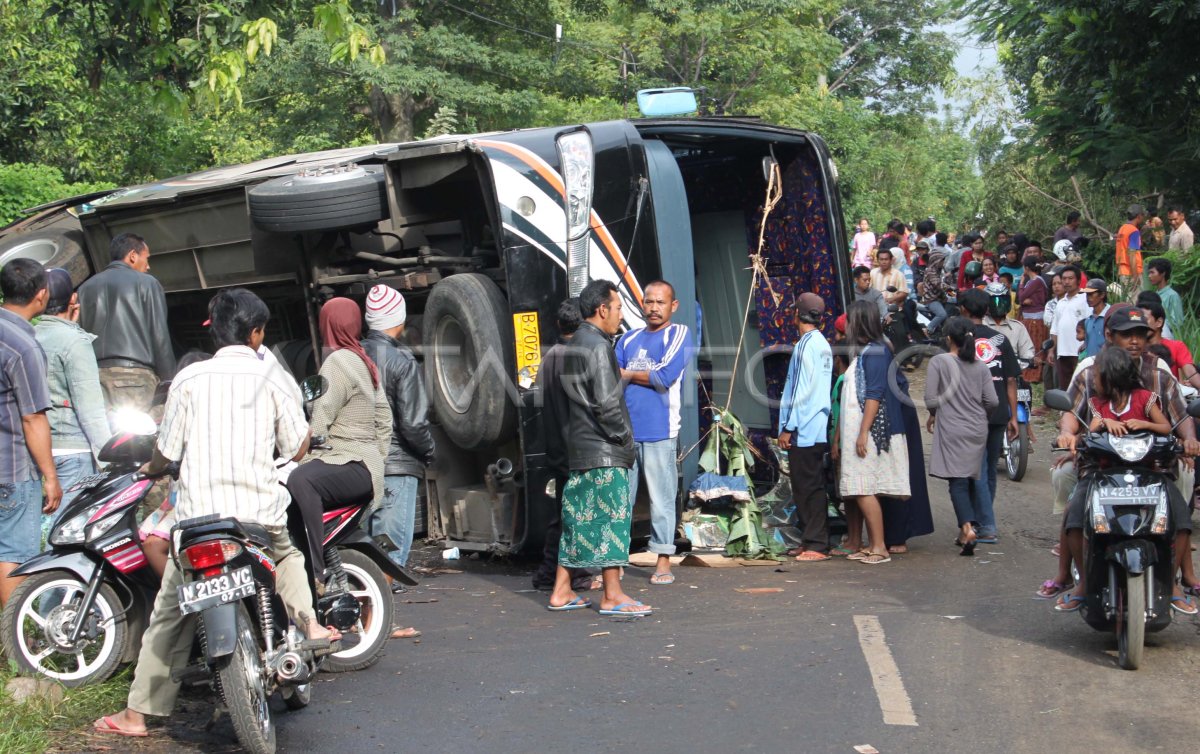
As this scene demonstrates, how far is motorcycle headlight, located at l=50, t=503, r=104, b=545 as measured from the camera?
557cm

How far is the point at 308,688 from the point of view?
549cm

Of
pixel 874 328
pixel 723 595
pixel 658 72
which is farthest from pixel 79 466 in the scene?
pixel 658 72

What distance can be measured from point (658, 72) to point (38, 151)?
40.0ft

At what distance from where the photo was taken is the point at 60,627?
5551 mm

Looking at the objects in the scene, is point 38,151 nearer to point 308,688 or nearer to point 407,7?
point 407,7

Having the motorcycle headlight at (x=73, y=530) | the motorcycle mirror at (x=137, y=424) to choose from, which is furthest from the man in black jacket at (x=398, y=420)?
the motorcycle headlight at (x=73, y=530)

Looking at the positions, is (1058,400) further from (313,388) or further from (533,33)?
(533,33)

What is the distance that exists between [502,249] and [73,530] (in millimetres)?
3290

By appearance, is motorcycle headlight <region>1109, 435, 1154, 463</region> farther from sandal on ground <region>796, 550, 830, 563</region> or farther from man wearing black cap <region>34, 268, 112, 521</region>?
man wearing black cap <region>34, 268, 112, 521</region>

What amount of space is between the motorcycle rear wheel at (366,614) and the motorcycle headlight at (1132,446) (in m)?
3.34

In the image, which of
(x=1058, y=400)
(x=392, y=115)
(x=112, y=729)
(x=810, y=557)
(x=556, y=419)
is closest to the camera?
(x=112, y=729)

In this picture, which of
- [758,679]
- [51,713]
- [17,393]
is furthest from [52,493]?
[758,679]

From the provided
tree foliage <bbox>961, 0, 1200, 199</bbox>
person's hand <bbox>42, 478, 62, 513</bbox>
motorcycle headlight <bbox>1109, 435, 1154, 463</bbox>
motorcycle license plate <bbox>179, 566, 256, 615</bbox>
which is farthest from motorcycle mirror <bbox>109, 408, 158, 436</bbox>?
tree foliage <bbox>961, 0, 1200, 199</bbox>

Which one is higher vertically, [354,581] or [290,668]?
[354,581]
